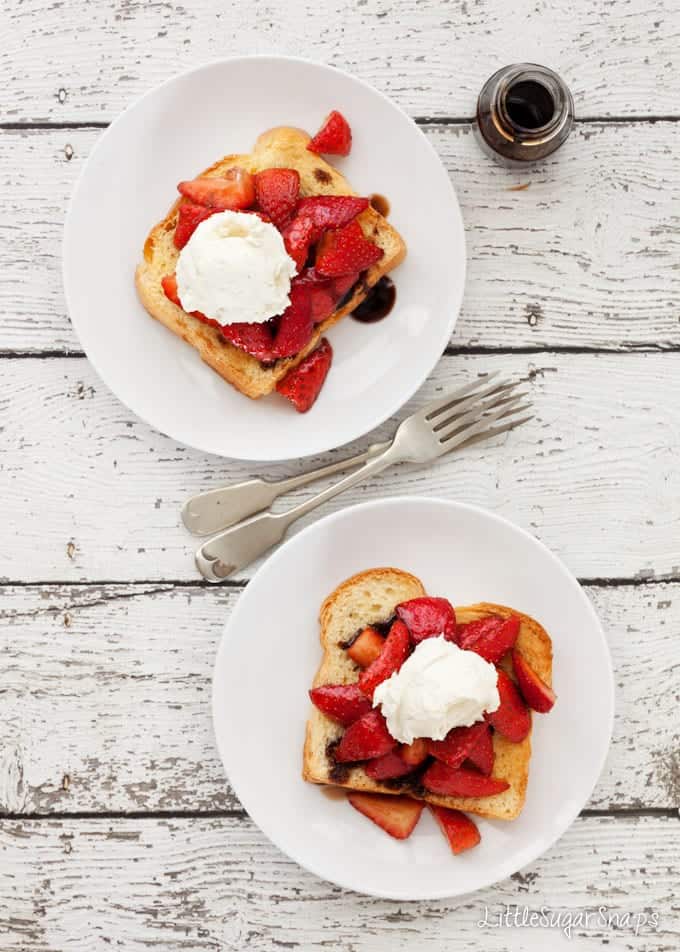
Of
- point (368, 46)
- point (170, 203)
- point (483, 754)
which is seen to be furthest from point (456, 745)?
point (368, 46)

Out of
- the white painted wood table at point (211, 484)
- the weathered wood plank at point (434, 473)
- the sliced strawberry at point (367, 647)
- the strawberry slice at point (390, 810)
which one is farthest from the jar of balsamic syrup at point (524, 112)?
the strawberry slice at point (390, 810)

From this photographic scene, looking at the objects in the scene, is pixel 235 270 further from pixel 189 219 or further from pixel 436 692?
pixel 436 692

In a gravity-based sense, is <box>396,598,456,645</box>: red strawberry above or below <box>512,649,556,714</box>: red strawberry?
above

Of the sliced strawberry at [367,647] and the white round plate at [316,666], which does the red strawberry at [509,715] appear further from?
the sliced strawberry at [367,647]

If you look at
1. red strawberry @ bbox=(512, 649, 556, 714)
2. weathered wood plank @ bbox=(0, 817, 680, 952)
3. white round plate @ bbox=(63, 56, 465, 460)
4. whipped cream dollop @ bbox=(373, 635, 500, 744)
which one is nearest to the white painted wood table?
weathered wood plank @ bbox=(0, 817, 680, 952)

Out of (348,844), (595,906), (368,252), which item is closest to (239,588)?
(348,844)

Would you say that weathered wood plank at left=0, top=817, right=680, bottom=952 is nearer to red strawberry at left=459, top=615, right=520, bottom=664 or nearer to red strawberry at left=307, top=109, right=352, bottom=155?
red strawberry at left=459, top=615, right=520, bottom=664
